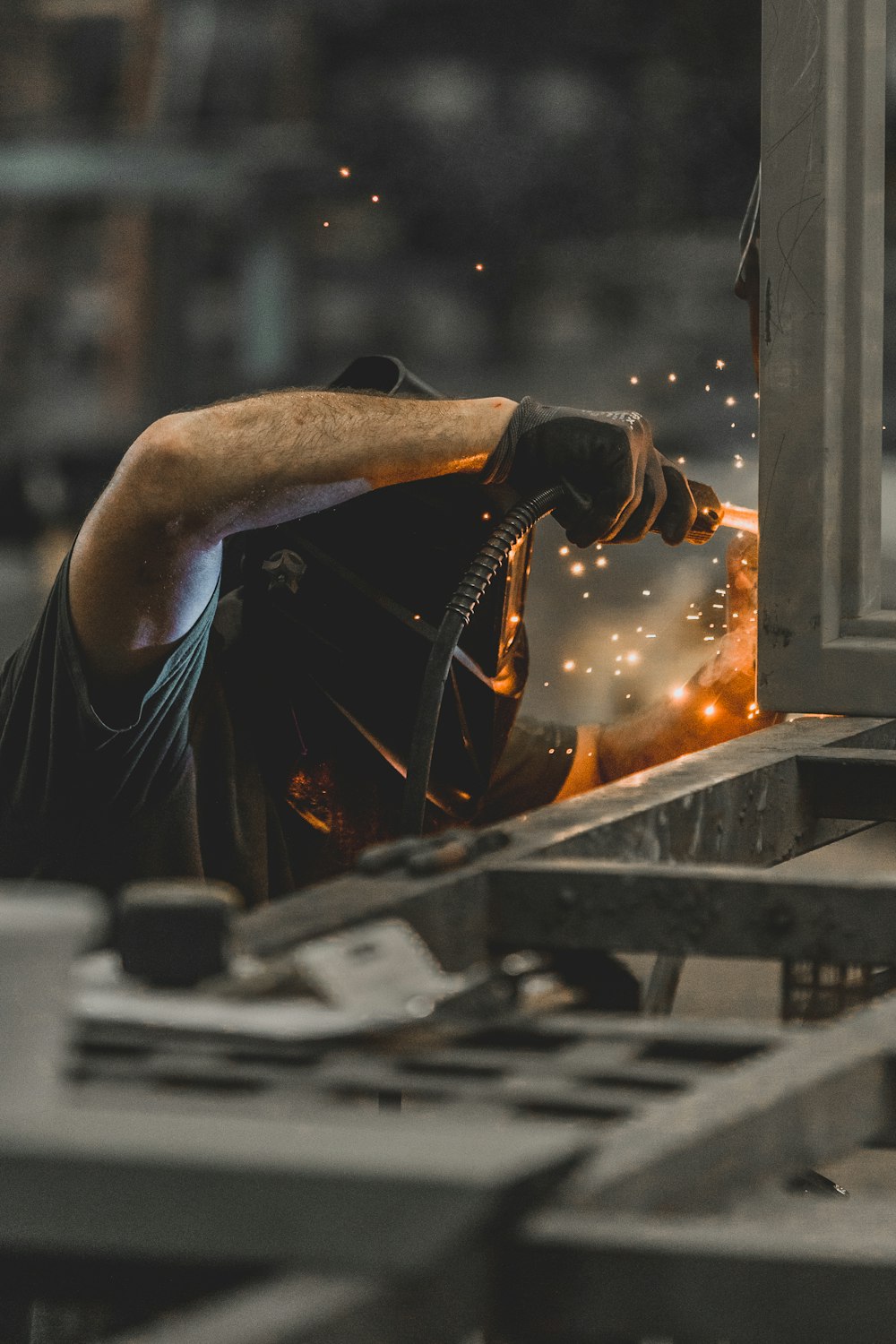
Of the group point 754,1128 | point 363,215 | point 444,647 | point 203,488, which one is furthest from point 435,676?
point 363,215

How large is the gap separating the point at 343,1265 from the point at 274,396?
4.84 ft

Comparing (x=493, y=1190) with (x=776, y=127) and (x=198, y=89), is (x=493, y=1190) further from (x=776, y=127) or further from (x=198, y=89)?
(x=198, y=89)

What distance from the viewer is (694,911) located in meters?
0.87

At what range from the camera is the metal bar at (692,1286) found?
46 centimetres

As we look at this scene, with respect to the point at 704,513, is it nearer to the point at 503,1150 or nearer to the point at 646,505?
the point at 646,505

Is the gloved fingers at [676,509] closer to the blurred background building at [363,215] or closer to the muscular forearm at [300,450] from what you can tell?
the muscular forearm at [300,450]

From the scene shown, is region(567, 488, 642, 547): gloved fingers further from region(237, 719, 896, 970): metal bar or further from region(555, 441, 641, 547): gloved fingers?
region(237, 719, 896, 970): metal bar

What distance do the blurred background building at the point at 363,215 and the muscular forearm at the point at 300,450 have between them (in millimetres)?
1857

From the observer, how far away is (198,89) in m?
5.20

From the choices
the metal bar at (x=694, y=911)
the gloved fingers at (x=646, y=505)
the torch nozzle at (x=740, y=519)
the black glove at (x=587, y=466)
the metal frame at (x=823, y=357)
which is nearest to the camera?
the metal bar at (x=694, y=911)

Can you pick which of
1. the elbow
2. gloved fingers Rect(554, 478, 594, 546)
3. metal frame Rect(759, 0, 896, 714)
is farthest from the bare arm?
metal frame Rect(759, 0, 896, 714)

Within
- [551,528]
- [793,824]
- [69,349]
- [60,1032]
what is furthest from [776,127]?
[69,349]

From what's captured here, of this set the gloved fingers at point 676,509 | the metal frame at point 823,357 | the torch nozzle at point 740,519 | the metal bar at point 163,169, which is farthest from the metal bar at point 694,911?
the metal bar at point 163,169

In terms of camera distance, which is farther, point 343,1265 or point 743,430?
point 743,430
